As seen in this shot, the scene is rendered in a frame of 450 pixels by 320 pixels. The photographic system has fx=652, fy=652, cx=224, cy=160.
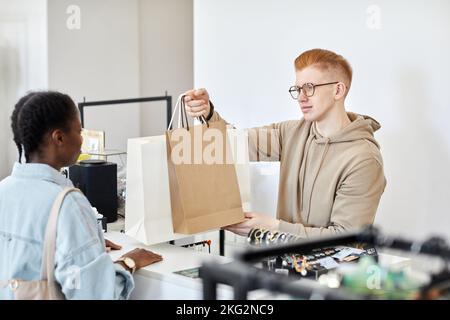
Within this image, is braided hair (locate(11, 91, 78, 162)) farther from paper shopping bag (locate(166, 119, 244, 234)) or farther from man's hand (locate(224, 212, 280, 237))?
man's hand (locate(224, 212, 280, 237))

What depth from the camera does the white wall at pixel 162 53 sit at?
4.98 meters

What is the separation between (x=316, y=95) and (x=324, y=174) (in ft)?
0.90

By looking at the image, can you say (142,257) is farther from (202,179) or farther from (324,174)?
(324,174)

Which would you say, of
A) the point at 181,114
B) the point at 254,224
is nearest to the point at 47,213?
the point at 181,114

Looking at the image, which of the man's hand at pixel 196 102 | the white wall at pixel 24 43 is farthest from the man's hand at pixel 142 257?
the white wall at pixel 24 43

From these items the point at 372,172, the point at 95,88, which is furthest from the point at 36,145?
the point at 95,88

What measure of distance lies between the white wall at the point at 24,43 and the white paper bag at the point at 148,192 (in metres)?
2.32

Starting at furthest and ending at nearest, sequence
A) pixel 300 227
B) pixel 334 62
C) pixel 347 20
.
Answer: pixel 347 20 < pixel 334 62 < pixel 300 227

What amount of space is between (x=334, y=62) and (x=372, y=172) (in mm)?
422

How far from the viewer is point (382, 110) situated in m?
2.68

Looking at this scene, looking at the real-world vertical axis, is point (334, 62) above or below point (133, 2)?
below

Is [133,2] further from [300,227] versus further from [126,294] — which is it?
[126,294]

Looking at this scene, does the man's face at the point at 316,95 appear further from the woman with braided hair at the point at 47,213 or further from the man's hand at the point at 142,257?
the woman with braided hair at the point at 47,213

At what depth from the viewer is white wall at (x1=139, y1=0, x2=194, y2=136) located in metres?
4.98
